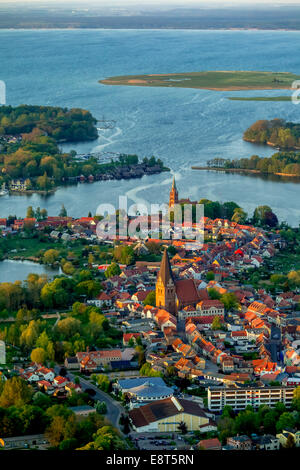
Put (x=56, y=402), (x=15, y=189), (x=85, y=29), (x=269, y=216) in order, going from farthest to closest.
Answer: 1. (x=85, y=29)
2. (x=15, y=189)
3. (x=269, y=216)
4. (x=56, y=402)

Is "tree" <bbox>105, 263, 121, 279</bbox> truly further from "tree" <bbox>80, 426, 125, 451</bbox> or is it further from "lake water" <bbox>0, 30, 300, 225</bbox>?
"tree" <bbox>80, 426, 125, 451</bbox>

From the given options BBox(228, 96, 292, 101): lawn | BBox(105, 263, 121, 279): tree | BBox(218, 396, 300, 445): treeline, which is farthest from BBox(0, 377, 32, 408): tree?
BBox(228, 96, 292, 101): lawn

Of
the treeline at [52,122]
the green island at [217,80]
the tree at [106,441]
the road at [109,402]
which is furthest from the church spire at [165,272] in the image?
the green island at [217,80]

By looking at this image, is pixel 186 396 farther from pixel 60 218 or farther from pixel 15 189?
pixel 15 189

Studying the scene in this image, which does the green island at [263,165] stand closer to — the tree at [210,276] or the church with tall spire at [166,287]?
the tree at [210,276]

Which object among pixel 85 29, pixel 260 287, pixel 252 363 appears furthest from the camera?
pixel 85 29

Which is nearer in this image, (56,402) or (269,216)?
(56,402)

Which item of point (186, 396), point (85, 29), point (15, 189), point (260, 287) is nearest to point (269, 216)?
point (260, 287)
